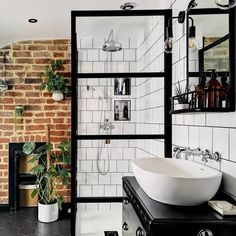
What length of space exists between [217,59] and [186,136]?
2.23 feet

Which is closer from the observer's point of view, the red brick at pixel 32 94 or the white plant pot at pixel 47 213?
the white plant pot at pixel 47 213

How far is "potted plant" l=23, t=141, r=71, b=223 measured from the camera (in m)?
3.53

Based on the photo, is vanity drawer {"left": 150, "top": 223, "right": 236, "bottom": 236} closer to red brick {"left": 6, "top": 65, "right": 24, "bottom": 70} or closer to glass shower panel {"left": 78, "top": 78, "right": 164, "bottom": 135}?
glass shower panel {"left": 78, "top": 78, "right": 164, "bottom": 135}

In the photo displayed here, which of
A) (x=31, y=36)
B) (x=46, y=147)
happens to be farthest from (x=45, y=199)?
(x=31, y=36)

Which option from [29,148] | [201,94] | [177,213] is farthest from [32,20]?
[177,213]

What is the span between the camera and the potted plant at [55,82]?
381cm

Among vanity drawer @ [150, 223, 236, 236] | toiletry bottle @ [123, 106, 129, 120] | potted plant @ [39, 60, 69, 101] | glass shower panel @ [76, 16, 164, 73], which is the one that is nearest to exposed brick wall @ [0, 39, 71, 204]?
potted plant @ [39, 60, 69, 101]

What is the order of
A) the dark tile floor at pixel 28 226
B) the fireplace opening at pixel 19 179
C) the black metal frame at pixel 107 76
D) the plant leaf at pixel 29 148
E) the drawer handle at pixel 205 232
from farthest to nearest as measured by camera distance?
the fireplace opening at pixel 19 179 → the plant leaf at pixel 29 148 → the dark tile floor at pixel 28 226 → the black metal frame at pixel 107 76 → the drawer handle at pixel 205 232

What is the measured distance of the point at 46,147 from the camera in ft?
11.9

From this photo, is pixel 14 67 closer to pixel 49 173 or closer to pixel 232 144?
pixel 49 173

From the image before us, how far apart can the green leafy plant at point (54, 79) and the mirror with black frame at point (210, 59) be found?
2365 mm

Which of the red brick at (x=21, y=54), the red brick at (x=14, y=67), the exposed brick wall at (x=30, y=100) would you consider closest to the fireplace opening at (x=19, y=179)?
the exposed brick wall at (x=30, y=100)

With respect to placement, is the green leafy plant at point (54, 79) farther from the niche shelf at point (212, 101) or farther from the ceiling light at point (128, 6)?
the niche shelf at point (212, 101)

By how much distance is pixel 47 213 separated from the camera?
3.51 meters
